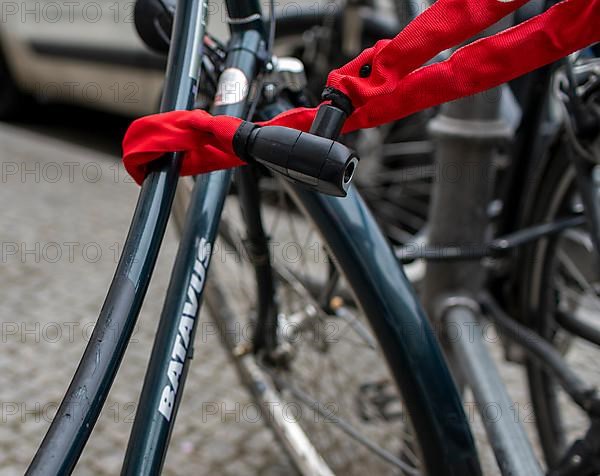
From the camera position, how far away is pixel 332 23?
97.6 inches

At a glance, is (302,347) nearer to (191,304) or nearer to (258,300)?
(258,300)

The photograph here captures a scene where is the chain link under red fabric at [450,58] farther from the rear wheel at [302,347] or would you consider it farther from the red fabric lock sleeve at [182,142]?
the rear wheel at [302,347]

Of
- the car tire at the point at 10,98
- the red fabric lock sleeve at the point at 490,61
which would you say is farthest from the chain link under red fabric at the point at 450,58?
the car tire at the point at 10,98

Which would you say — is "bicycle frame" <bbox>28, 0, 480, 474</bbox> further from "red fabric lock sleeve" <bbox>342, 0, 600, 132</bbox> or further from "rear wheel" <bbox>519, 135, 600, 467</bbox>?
"rear wheel" <bbox>519, 135, 600, 467</bbox>

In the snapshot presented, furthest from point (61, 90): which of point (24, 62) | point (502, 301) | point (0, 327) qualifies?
point (502, 301)

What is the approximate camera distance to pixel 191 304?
917 mm

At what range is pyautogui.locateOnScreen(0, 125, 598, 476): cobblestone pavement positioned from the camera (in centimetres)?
188

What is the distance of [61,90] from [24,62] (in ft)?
1.08

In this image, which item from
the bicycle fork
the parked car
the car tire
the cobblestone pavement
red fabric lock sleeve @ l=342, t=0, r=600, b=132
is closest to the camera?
red fabric lock sleeve @ l=342, t=0, r=600, b=132

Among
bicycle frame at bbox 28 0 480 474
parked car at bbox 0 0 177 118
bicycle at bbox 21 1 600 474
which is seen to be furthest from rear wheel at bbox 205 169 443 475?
parked car at bbox 0 0 177 118

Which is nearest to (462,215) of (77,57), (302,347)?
(302,347)

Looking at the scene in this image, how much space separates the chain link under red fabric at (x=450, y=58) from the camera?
0.75m

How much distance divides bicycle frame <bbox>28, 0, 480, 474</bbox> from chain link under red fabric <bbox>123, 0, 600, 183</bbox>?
14 cm

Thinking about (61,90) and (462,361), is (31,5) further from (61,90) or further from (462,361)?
(462,361)
